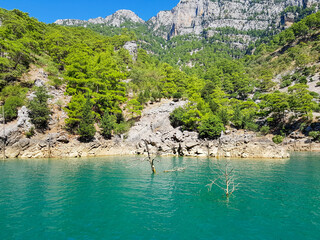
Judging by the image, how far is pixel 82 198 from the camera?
588 inches

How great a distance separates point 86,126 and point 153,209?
110 feet

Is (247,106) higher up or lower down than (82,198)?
higher up

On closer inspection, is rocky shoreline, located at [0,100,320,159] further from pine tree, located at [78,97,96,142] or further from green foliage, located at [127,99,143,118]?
green foliage, located at [127,99,143,118]

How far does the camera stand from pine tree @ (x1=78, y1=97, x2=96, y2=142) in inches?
1639

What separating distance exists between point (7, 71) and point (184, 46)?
156 meters

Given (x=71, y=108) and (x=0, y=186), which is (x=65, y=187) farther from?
(x=71, y=108)

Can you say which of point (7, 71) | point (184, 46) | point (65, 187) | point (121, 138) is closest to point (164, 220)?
point (65, 187)

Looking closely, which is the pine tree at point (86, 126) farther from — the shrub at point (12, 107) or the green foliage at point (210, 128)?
the green foliage at point (210, 128)

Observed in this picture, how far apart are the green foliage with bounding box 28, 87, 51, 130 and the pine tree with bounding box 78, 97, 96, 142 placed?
7.92 meters

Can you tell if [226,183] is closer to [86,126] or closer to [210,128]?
[210,128]

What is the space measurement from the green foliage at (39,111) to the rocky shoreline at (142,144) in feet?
4.46

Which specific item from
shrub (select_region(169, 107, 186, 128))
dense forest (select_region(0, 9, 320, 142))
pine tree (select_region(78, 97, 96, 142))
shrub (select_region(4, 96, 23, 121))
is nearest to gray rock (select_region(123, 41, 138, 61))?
dense forest (select_region(0, 9, 320, 142))

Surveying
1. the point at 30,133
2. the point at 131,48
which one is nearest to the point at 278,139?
the point at 30,133

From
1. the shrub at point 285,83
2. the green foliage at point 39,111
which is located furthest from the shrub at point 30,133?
the shrub at point 285,83
